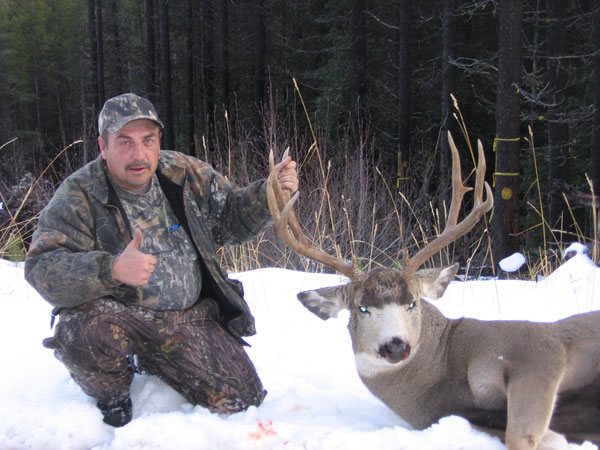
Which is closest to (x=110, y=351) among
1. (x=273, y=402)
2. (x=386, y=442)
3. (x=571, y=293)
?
(x=273, y=402)

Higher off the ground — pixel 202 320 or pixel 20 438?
pixel 202 320

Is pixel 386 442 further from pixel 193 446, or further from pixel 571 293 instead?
pixel 571 293

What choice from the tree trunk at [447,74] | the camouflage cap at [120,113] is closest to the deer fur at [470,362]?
the camouflage cap at [120,113]

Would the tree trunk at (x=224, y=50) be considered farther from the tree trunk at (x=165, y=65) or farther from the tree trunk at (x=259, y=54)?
the tree trunk at (x=259, y=54)

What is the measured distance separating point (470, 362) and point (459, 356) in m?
0.09

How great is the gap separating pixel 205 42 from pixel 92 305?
81.5ft

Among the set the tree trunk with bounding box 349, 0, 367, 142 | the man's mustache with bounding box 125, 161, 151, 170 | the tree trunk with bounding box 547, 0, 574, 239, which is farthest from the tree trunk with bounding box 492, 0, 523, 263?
the tree trunk with bounding box 349, 0, 367, 142

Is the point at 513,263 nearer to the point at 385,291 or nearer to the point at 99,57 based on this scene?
the point at 385,291

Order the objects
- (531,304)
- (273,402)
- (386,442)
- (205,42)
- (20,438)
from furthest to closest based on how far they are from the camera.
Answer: (205,42), (531,304), (273,402), (20,438), (386,442)

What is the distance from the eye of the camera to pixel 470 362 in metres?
2.76

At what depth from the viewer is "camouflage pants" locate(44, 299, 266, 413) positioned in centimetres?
288

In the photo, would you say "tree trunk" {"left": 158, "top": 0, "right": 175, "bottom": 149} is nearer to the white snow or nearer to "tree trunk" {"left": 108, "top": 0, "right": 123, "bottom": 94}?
"tree trunk" {"left": 108, "top": 0, "right": 123, "bottom": 94}

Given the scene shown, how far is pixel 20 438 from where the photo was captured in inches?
111

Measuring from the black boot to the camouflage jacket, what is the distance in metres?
0.52
